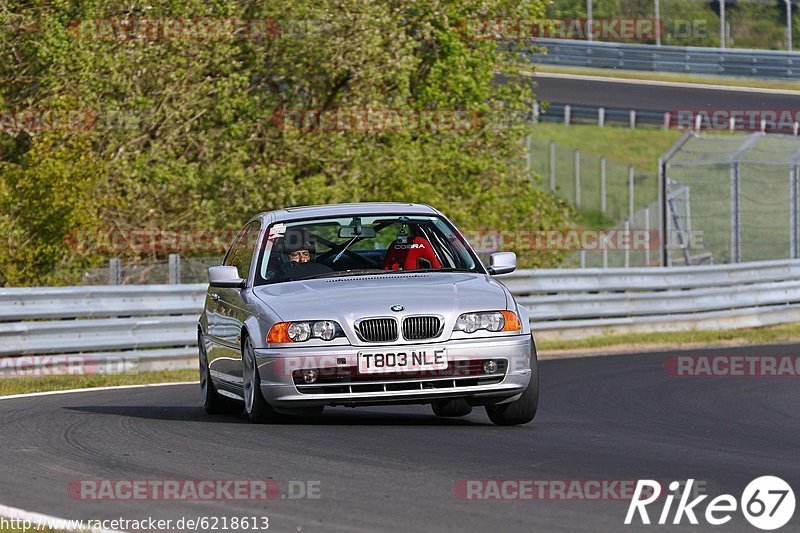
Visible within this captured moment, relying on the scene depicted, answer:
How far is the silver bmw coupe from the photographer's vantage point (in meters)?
9.52

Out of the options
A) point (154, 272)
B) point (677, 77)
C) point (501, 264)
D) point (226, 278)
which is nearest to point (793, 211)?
point (154, 272)

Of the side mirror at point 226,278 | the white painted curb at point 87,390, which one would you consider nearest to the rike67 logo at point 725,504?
the side mirror at point 226,278

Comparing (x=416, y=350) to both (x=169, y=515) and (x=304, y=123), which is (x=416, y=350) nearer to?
(x=169, y=515)

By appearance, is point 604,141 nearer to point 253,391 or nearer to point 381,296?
point 253,391

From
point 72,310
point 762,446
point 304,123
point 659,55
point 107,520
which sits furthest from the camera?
point 659,55

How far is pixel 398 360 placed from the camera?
9.51m

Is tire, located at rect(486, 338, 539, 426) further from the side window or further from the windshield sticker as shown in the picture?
the side window

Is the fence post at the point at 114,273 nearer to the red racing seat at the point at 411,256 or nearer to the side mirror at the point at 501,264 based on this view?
the red racing seat at the point at 411,256

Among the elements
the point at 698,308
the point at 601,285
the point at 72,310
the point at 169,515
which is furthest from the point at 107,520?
the point at 698,308

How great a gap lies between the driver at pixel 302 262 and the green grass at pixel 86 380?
515 cm

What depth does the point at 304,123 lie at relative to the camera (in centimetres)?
2648

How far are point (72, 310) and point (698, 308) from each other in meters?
10.6

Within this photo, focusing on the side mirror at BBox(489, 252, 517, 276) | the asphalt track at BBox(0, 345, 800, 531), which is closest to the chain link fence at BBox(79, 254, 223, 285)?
the asphalt track at BBox(0, 345, 800, 531)

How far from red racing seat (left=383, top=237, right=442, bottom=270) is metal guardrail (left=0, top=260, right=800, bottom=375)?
7259 mm
